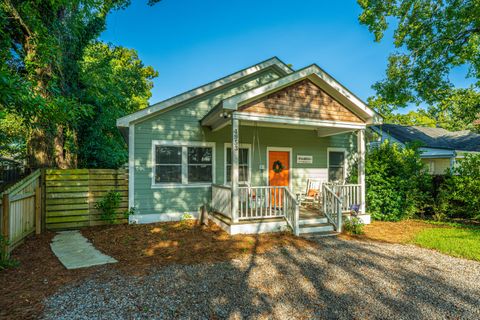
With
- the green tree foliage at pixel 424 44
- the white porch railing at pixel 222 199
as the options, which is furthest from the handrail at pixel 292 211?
the green tree foliage at pixel 424 44

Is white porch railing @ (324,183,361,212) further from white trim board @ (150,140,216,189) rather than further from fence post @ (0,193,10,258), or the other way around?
fence post @ (0,193,10,258)

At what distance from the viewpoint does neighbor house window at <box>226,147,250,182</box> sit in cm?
864

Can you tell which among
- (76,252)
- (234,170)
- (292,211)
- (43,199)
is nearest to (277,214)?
(292,211)

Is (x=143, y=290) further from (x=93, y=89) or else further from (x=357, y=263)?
(x=93, y=89)

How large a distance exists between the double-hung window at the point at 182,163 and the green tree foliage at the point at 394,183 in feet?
18.3

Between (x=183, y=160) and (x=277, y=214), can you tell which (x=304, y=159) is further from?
(x=183, y=160)

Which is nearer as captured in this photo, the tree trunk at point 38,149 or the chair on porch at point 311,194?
the tree trunk at point 38,149

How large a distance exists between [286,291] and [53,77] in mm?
7252

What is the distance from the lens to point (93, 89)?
405 inches

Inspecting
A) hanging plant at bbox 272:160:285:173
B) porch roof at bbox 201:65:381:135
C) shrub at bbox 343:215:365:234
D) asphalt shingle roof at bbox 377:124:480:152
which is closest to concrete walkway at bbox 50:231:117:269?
porch roof at bbox 201:65:381:135

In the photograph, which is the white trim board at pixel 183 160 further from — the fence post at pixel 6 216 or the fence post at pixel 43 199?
the fence post at pixel 6 216

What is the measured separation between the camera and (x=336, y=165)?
10109 millimetres

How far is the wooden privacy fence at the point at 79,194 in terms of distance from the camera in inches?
267

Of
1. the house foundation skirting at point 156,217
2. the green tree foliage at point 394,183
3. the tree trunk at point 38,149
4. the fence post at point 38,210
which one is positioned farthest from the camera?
the green tree foliage at point 394,183
